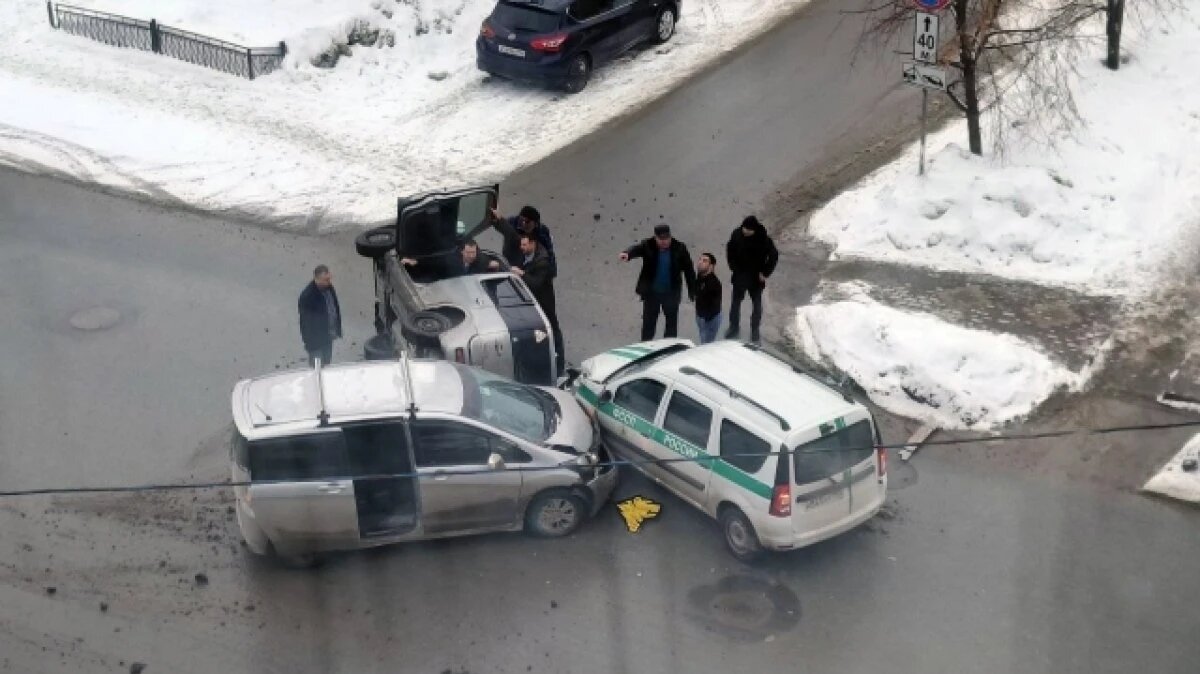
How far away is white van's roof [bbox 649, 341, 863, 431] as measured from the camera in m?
11.9

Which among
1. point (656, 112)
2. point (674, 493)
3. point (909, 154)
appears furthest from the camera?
point (656, 112)

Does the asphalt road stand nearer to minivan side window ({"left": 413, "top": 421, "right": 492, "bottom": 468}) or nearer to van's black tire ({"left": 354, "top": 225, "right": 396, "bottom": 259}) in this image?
minivan side window ({"left": 413, "top": 421, "right": 492, "bottom": 468})

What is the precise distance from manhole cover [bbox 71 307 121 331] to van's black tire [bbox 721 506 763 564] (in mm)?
7931

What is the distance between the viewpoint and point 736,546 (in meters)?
12.1

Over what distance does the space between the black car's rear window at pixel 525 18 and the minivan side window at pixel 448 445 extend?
10440 mm

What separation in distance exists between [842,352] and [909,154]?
5088mm

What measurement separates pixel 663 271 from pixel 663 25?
29.4 feet

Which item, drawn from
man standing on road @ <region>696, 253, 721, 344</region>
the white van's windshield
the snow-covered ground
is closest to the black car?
the snow-covered ground

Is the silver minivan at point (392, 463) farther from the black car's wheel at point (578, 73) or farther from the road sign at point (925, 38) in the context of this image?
the black car's wheel at point (578, 73)

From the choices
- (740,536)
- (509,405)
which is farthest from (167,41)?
(740,536)

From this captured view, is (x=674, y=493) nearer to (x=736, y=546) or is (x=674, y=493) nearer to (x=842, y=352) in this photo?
(x=736, y=546)

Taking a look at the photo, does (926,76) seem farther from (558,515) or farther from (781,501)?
(558,515)

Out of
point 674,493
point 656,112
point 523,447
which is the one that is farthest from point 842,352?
point 656,112

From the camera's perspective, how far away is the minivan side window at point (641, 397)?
41.5ft
